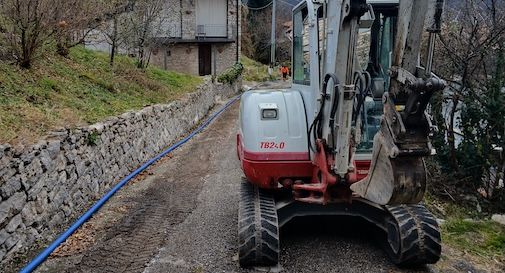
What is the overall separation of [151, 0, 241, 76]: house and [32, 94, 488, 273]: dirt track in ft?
80.4

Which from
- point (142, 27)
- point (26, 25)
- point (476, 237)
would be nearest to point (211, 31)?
point (142, 27)

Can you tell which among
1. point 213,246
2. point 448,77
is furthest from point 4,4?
point 448,77

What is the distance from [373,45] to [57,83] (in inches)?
244

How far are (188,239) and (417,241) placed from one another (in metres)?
2.60

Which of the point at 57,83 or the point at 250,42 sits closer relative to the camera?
the point at 57,83

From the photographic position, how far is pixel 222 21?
32.3 meters

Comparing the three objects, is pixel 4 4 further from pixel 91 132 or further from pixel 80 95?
pixel 91 132

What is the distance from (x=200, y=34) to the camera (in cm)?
3177

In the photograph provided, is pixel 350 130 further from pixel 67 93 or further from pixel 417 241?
pixel 67 93

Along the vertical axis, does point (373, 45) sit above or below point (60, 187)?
above

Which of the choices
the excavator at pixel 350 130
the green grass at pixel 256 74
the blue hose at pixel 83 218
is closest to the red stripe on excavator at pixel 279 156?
the excavator at pixel 350 130

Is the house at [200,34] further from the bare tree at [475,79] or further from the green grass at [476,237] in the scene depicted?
the green grass at [476,237]

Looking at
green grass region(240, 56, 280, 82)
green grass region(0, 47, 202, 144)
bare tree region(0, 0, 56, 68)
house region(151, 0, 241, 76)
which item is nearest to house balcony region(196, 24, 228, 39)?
house region(151, 0, 241, 76)

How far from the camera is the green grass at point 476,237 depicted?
5.62 metres
